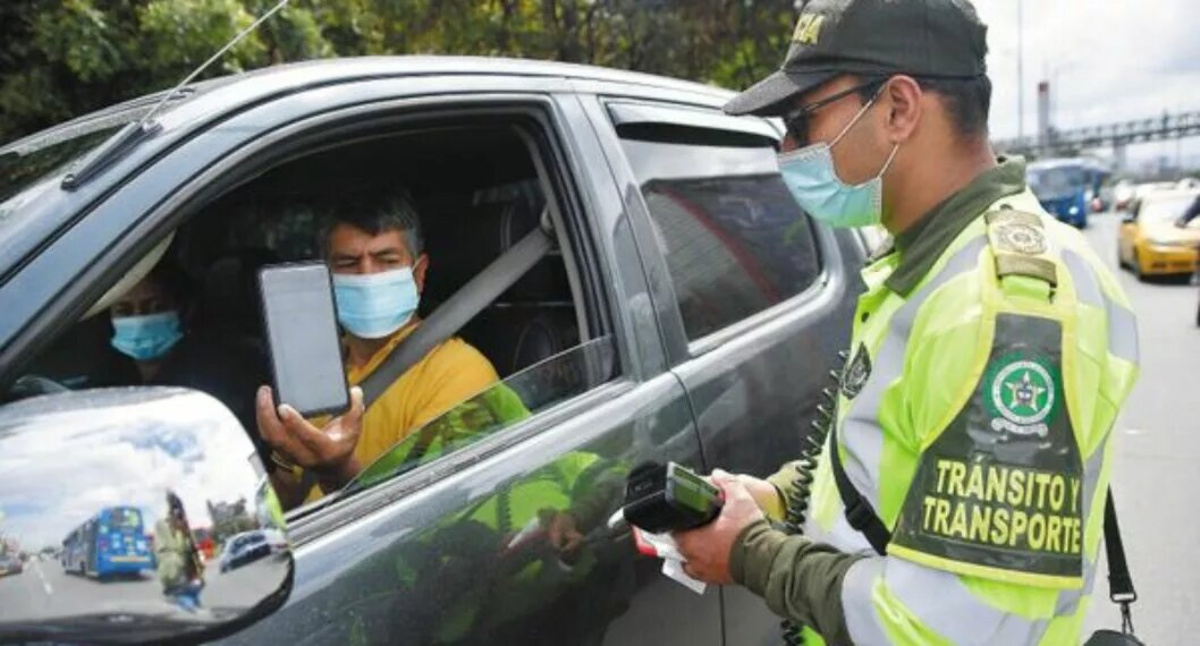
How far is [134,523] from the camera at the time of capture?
0.99 metres

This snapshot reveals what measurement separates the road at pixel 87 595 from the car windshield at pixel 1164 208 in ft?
60.7

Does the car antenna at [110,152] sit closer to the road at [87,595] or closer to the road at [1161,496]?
the road at [87,595]

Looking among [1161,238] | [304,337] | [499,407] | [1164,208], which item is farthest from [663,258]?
[1164,208]

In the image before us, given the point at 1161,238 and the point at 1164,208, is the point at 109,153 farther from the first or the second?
the point at 1164,208

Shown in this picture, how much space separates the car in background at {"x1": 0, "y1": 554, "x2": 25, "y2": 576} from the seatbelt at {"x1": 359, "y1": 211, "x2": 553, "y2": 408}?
3.97 ft

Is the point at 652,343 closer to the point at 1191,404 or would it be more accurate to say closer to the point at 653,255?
the point at 653,255

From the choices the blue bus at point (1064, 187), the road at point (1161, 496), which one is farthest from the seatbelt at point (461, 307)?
the blue bus at point (1064, 187)

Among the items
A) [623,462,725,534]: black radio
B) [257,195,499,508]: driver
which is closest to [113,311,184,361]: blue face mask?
[257,195,499,508]: driver

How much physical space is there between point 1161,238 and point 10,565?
17.8 m

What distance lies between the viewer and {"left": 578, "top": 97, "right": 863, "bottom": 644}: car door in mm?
2219

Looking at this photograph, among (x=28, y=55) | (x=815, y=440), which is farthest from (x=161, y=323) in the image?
(x=28, y=55)

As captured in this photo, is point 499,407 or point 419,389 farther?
point 419,389

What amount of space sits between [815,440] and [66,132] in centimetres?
152

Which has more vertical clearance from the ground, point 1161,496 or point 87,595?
point 87,595
